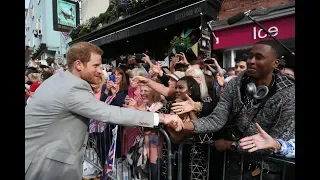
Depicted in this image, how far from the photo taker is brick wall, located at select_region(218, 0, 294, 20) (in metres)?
6.94

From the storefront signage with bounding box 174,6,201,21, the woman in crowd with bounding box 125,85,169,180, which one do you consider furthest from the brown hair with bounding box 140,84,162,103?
the storefront signage with bounding box 174,6,201,21

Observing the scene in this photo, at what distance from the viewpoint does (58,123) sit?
7.13ft

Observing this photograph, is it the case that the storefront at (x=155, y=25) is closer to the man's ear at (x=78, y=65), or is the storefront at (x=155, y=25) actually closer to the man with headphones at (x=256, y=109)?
the man with headphones at (x=256, y=109)

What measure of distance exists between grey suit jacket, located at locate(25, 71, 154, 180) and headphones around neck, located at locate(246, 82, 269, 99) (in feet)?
3.50

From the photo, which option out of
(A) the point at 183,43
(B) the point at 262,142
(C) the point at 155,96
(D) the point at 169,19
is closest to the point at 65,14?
(D) the point at 169,19

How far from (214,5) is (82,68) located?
6425 millimetres

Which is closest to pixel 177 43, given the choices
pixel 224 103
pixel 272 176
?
pixel 224 103

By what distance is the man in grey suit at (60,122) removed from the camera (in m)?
2.13

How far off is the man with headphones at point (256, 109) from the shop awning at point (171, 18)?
571 centimetres

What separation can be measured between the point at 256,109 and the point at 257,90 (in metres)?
0.15


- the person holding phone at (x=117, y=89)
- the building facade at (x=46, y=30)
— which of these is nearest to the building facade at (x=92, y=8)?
the building facade at (x=46, y=30)

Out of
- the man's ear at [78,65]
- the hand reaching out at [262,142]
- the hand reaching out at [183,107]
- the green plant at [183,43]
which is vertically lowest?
the hand reaching out at [262,142]

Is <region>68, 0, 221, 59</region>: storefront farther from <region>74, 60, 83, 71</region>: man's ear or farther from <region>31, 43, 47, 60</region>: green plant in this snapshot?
<region>31, 43, 47, 60</region>: green plant
